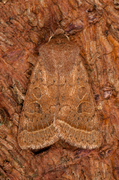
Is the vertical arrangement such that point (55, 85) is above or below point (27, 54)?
below

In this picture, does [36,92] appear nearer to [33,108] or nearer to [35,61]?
[33,108]

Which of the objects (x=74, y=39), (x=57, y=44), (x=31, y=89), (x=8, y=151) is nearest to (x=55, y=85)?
(x=31, y=89)

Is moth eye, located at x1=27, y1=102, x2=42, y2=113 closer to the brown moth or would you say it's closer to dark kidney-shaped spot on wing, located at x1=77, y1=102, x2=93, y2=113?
the brown moth

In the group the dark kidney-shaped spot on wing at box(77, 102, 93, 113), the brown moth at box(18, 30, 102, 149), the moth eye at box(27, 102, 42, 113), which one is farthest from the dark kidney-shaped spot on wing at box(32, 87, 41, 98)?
the dark kidney-shaped spot on wing at box(77, 102, 93, 113)

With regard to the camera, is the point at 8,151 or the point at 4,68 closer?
the point at 8,151

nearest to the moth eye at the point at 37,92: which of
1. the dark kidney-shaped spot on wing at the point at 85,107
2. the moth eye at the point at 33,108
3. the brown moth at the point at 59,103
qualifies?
the brown moth at the point at 59,103

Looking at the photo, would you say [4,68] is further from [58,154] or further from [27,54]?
[58,154]

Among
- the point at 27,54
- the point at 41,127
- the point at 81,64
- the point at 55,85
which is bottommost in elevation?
the point at 41,127
